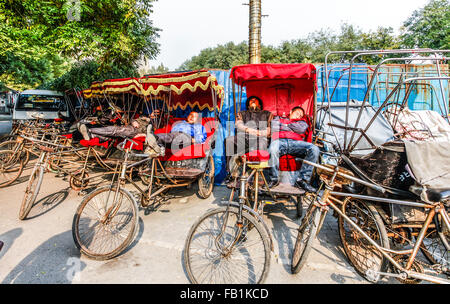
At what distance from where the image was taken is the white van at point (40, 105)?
29.2ft

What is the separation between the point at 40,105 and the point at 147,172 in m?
8.32

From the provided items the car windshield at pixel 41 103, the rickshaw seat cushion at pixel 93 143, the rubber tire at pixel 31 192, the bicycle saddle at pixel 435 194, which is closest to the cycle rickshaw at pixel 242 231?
the bicycle saddle at pixel 435 194

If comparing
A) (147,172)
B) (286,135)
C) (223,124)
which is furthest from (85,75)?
(286,135)

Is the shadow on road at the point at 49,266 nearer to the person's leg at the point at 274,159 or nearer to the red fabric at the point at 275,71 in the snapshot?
the person's leg at the point at 274,159

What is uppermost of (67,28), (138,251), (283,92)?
(67,28)

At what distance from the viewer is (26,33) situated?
23.7 ft

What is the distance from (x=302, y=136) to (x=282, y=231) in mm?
1995

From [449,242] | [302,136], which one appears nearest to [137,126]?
[302,136]

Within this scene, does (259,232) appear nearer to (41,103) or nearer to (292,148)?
(292,148)

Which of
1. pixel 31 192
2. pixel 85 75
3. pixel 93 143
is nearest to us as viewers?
pixel 31 192

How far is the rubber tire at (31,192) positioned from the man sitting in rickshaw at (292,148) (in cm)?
383

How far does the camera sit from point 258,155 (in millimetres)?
4215

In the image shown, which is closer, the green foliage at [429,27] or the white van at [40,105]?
the white van at [40,105]

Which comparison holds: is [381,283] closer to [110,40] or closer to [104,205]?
[104,205]
